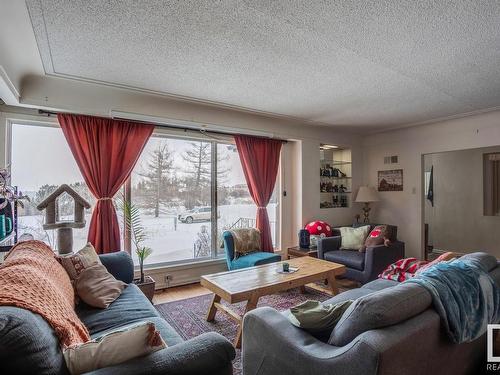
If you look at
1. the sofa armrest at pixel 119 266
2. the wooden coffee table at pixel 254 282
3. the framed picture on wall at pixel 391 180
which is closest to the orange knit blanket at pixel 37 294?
the sofa armrest at pixel 119 266

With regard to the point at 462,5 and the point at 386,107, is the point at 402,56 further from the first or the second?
the point at 386,107

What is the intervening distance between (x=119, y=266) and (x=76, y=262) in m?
0.43

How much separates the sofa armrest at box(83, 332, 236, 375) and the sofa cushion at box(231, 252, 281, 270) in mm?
2220

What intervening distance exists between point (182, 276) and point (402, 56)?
3568mm

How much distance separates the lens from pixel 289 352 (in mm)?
1411

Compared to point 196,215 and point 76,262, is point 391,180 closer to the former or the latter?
point 196,215

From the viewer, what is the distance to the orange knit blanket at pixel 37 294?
1.19 metres

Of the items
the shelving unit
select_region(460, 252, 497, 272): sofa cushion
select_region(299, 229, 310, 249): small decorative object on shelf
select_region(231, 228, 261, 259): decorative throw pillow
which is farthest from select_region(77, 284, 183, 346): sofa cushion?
the shelving unit

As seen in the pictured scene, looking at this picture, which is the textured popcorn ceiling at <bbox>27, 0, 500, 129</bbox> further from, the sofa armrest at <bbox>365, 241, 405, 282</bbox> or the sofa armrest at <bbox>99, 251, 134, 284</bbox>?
the sofa armrest at <bbox>365, 241, 405, 282</bbox>

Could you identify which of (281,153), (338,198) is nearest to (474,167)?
(338,198)

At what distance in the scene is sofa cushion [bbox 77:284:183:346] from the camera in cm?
174

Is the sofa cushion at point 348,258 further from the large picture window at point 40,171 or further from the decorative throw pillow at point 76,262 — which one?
the large picture window at point 40,171

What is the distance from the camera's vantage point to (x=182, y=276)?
12.8 feet

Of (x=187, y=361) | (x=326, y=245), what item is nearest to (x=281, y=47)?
(x=187, y=361)
